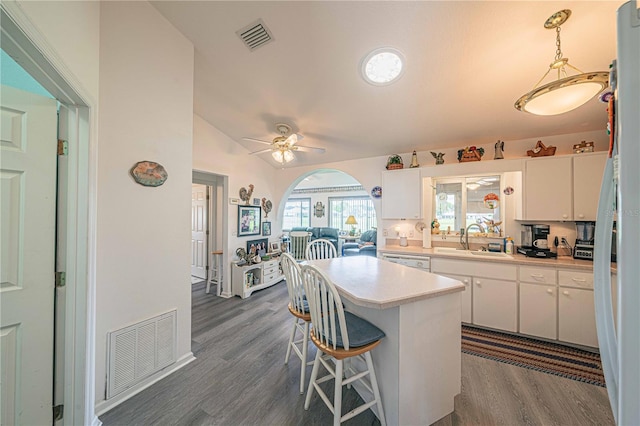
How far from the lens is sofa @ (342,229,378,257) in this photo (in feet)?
17.6

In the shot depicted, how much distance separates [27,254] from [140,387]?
130 cm

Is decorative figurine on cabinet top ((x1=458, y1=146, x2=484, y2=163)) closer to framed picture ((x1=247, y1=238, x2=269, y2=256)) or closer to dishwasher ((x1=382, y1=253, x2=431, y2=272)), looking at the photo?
dishwasher ((x1=382, y1=253, x2=431, y2=272))

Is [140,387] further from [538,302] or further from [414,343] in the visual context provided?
[538,302]

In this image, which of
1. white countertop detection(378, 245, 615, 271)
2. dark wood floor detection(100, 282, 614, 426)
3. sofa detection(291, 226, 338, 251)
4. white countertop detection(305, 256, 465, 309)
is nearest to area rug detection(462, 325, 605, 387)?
dark wood floor detection(100, 282, 614, 426)

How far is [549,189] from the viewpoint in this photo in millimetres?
2541

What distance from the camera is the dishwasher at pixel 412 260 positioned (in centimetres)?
292

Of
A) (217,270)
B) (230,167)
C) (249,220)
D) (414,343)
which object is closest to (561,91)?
(414,343)

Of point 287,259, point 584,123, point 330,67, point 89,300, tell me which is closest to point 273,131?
point 330,67

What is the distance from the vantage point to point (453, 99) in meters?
2.39

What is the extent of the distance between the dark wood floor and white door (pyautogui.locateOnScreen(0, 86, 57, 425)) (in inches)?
23.5

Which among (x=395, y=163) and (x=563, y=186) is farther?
(x=395, y=163)

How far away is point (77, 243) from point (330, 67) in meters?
2.39

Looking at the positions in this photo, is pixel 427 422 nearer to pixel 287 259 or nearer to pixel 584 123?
pixel 287 259

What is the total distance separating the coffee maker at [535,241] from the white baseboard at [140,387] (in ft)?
12.7
